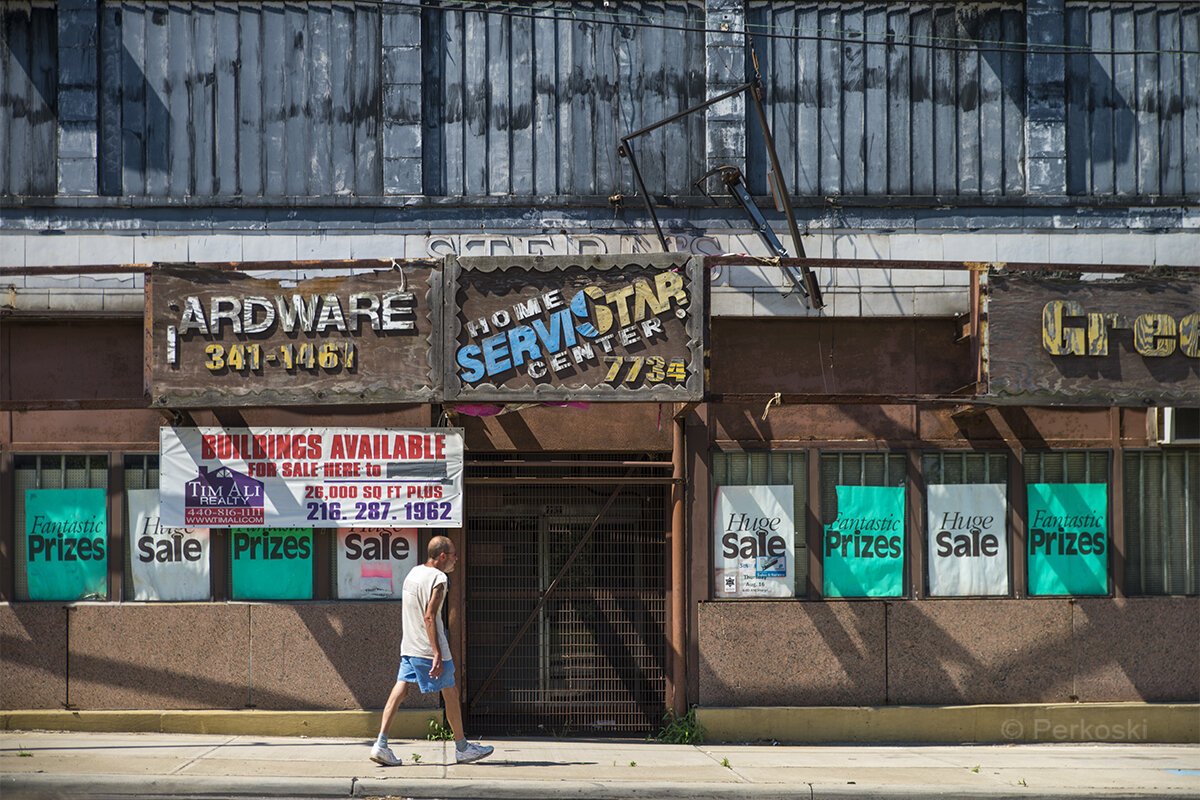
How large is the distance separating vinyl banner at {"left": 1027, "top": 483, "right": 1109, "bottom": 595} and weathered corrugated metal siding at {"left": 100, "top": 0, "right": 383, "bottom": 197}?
22.4ft

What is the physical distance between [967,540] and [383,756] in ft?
18.5

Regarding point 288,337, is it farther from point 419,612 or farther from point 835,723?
point 835,723

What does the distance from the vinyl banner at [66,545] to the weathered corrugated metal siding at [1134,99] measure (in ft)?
31.4

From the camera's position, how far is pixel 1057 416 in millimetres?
12094

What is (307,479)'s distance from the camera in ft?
38.0

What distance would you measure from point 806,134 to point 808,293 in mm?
1583

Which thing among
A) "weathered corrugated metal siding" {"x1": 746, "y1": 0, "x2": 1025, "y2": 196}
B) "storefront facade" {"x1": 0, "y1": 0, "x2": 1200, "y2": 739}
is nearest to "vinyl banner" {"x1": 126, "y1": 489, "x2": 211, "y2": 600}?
"storefront facade" {"x1": 0, "y1": 0, "x2": 1200, "y2": 739}

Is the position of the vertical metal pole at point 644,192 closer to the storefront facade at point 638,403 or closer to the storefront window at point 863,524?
the storefront facade at point 638,403

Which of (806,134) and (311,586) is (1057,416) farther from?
(311,586)

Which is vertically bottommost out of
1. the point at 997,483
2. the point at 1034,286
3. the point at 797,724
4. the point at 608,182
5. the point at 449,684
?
the point at 797,724

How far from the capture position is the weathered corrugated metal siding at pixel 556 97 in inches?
478

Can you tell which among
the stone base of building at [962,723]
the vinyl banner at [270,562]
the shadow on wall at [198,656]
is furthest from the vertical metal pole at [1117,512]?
the vinyl banner at [270,562]

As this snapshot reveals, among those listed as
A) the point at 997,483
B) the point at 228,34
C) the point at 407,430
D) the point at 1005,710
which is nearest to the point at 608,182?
the point at 407,430

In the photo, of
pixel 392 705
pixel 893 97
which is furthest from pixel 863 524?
pixel 392 705
